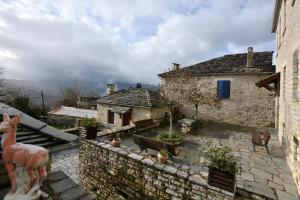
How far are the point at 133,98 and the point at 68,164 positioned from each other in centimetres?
837

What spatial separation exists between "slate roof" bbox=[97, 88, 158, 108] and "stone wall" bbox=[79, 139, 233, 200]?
734cm

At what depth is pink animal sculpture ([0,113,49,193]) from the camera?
6.64 ft

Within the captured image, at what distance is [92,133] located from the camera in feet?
25.6

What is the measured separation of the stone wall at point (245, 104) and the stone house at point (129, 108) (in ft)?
7.56

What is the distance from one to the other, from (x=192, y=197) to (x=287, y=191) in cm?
234

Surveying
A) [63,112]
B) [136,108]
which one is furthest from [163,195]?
[63,112]

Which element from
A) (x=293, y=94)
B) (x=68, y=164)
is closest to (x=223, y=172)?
(x=293, y=94)

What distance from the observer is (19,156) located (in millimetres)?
2039

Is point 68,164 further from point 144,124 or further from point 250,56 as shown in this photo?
point 250,56

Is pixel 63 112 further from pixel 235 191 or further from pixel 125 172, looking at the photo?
pixel 235 191

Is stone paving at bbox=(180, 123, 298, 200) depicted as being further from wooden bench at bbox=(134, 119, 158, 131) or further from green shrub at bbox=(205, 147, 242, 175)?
wooden bench at bbox=(134, 119, 158, 131)

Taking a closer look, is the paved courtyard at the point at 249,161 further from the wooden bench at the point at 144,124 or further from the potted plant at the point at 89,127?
the potted plant at the point at 89,127

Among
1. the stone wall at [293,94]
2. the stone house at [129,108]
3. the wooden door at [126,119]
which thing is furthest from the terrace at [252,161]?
the wooden door at [126,119]

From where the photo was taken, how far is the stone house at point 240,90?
13305mm
